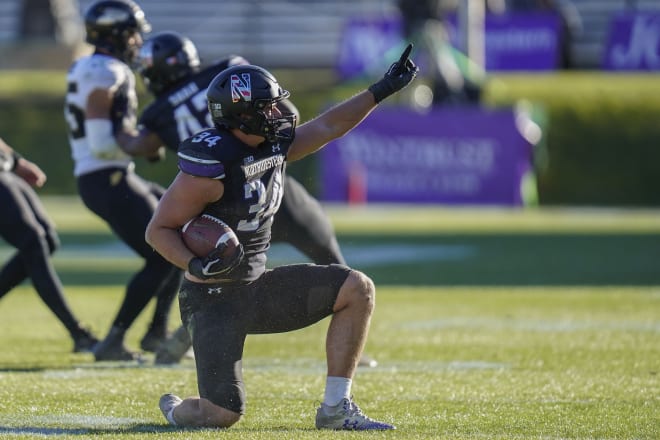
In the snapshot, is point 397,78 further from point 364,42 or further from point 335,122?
point 364,42

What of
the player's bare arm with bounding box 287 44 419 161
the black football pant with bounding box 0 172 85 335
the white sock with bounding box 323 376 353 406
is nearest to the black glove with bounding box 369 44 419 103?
the player's bare arm with bounding box 287 44 419 161

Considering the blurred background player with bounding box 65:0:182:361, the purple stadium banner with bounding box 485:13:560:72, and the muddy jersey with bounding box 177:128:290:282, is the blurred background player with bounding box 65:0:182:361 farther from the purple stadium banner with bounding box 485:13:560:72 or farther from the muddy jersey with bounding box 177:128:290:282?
the purple stadium banner with bounding box 485:13:560:72

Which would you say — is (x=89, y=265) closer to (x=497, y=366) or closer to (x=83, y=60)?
(x=83, y=60)

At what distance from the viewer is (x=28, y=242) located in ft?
25.0

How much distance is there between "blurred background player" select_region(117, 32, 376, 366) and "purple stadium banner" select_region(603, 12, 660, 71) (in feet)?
56.6

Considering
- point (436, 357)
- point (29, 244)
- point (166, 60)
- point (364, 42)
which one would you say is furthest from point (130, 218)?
point (364, 42)

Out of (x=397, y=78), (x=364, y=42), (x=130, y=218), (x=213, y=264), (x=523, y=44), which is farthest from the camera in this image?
(x=364, y=42)

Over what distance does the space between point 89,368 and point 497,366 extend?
6.74 feet

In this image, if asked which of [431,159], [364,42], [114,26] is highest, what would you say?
[114,26]

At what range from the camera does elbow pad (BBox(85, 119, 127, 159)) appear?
7.56 metres

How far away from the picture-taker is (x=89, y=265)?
13125 mm

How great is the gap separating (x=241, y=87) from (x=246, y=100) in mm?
61

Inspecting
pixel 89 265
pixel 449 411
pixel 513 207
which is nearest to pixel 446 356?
pixel 449 411

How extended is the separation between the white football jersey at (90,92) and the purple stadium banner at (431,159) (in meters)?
11.6
